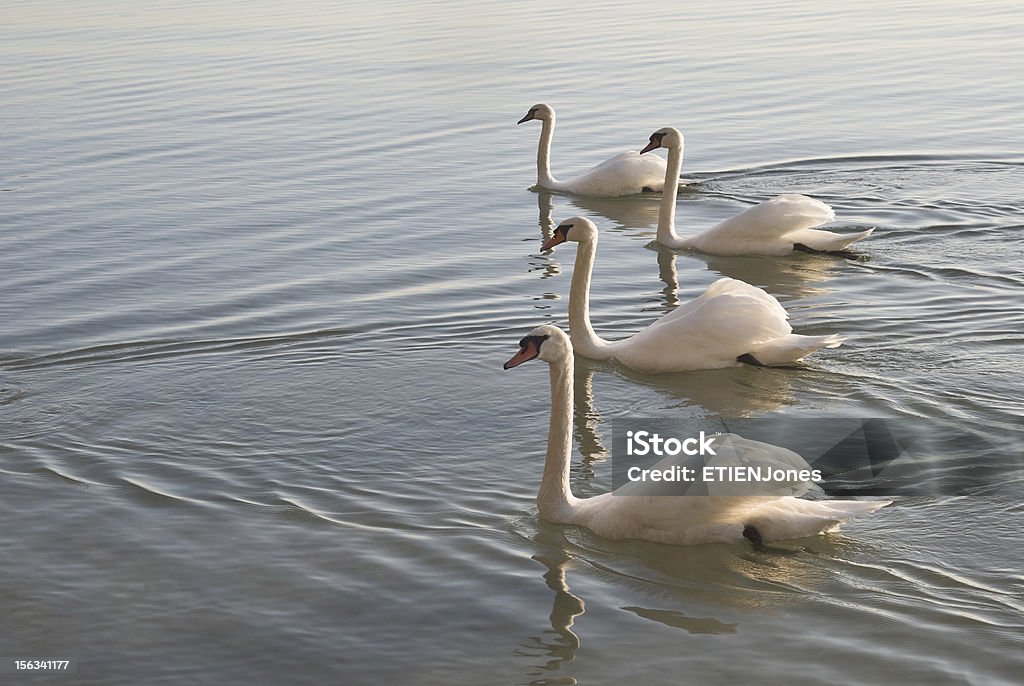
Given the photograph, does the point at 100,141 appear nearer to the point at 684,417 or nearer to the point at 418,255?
the point at 418,255

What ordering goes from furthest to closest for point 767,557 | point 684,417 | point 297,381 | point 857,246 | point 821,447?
1. point 857,246
2. point 297,381
3. point 684,417
4. point 821,447
5. point 767,557

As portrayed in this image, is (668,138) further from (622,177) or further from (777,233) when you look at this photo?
(777,233)

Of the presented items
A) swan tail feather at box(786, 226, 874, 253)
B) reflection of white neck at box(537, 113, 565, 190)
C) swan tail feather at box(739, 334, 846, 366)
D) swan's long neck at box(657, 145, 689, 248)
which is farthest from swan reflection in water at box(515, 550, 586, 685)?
reflection of white neck at box(537, 113, 565, 190)

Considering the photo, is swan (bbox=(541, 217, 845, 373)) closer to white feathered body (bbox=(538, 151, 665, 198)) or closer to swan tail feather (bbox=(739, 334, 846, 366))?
swan tail feather (bbox=(739, 334, 846, 366))

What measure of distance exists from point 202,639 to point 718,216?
10494 millimetres

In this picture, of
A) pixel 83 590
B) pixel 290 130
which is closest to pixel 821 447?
pixel 83 590

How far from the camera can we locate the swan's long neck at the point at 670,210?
49.4ft

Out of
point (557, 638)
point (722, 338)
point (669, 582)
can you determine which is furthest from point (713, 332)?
point (557, 638)

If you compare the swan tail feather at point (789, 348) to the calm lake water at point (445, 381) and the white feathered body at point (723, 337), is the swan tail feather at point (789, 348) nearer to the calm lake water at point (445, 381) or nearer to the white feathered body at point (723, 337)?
the white feathered body at point (723, 337)

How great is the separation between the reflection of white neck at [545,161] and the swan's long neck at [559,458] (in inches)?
394

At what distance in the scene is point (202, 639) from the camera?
710 cm

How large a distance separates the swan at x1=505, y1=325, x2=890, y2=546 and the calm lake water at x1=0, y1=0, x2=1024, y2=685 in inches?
4.3

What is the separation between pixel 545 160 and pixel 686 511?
1158cm

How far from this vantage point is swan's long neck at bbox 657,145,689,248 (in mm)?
15070
